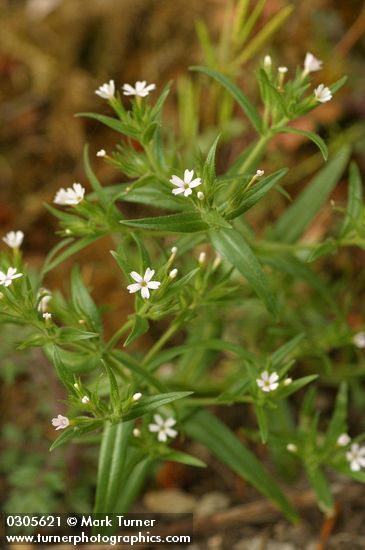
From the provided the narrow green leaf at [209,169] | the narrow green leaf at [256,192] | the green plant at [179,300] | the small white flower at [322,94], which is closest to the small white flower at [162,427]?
the green plant at [179,300]

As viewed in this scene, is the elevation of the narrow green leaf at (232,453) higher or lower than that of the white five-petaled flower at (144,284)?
lower

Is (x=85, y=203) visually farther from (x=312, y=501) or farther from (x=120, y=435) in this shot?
(x=312, y=501)

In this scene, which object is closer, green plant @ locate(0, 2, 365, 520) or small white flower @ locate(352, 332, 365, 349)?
green plant @ locate(0, 2, 365, 520)

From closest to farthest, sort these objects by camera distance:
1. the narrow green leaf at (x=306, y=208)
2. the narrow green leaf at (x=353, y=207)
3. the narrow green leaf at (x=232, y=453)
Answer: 1. the narrow green leaf at (x=353, y=207)
2. the narrow green leaf at (x=232, y=453)
3. the narrow green leaf at (x=306, y=208)

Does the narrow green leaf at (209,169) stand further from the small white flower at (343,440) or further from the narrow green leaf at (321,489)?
the narrow green leaf at (321,489)

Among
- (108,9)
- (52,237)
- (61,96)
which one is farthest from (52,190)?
(108,9)

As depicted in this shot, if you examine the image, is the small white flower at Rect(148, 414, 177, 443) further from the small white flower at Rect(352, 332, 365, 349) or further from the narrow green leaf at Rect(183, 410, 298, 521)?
the small white flower at Rect(352, 332, 365, 349)

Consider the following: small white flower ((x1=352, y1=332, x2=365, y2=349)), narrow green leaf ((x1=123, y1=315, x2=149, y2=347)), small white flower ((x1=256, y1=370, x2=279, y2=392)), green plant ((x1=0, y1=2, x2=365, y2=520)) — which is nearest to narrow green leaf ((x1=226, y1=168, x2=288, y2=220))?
green plant ((x1=0, y1=2, x2=365, y2=520))

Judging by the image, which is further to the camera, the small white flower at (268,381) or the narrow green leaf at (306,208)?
the narrow green leaf at (306,208)
